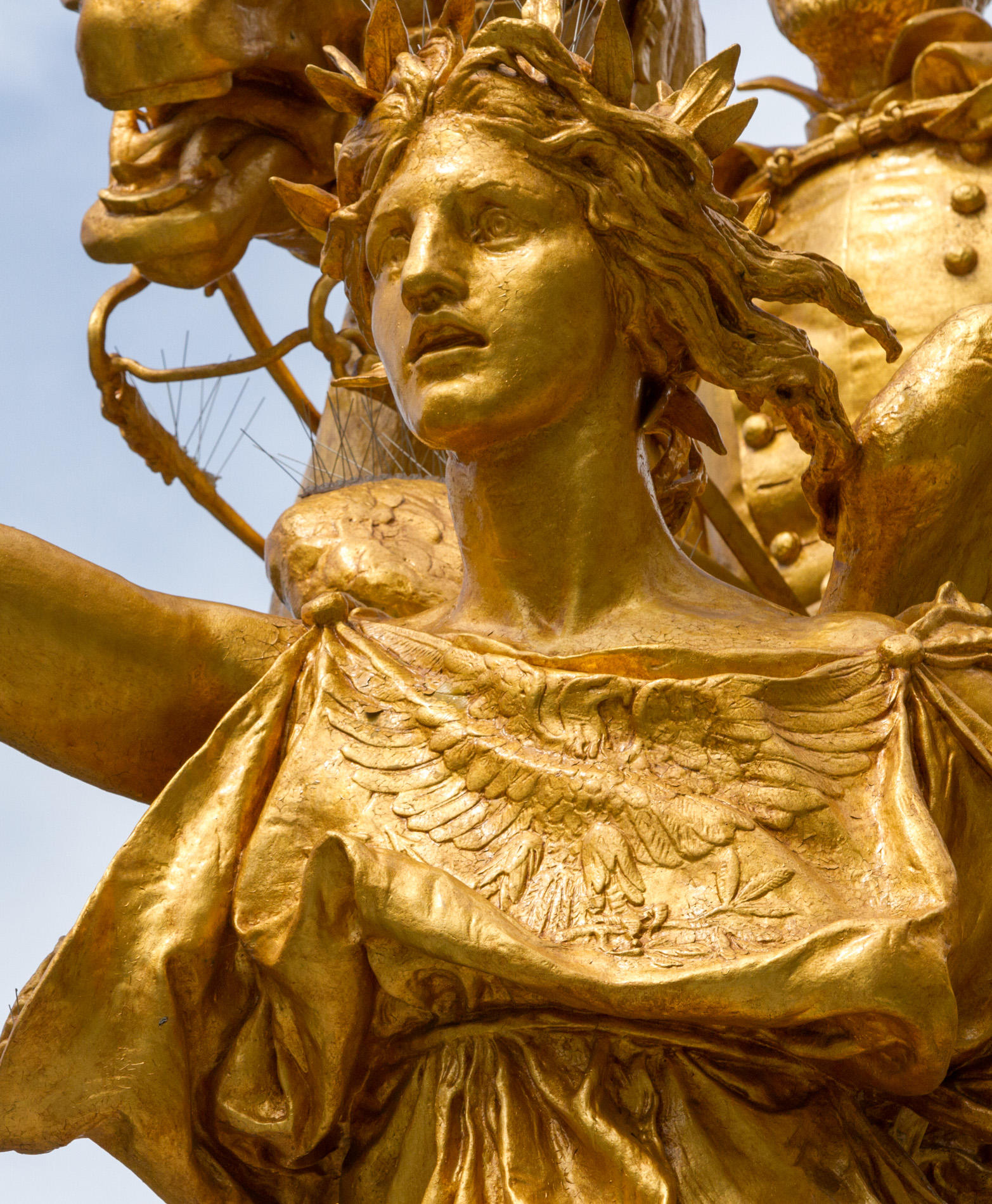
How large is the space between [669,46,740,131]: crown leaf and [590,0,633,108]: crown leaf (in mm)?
91

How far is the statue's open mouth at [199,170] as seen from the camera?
4352 millimetres

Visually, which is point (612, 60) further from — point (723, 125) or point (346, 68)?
point (346, 68)

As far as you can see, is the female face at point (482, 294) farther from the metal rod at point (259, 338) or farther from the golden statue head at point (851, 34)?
the golden statue head at point (851, 34)

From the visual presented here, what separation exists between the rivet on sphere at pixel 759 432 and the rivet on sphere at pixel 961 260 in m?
0.45

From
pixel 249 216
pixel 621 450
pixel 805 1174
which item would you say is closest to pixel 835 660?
pixel 621 450

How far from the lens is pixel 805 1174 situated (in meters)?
3.05

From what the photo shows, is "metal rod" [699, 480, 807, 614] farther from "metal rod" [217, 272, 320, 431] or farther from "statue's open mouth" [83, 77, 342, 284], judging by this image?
"statue's open mouth" [83, 77, 342, 284]

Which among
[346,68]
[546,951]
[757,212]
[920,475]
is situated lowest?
[546,951]

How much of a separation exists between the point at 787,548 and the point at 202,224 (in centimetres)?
125

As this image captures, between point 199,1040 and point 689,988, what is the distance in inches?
25.6

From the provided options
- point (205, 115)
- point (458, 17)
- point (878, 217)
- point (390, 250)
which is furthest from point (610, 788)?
point (878, 217)

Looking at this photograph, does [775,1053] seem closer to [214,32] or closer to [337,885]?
[337,885]

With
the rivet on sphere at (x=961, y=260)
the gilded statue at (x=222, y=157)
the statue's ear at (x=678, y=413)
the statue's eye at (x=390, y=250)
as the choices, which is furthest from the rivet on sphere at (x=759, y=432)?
the statue's eye at (x=390, y=250)

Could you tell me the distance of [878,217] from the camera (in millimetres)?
4879
